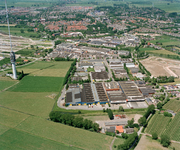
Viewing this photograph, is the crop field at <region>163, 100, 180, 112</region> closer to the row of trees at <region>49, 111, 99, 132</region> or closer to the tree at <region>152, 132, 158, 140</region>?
the tree at <region>152, 132, 158, 140</region>

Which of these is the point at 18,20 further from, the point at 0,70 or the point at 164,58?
the point at 164,58

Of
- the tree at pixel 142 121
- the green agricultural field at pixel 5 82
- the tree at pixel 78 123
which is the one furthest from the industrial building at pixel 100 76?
the green agricultural field at pixel 5 82

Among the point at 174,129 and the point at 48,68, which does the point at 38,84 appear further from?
the point at 174,129

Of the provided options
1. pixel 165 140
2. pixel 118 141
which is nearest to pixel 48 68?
pixel 118 141

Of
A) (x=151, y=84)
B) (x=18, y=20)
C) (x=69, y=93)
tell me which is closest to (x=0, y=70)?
(x=69, y=93)

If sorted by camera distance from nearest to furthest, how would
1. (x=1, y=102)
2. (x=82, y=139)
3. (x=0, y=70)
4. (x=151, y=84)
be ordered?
(x=82, y=139) < (x=1, y=102) < (x=151, y=84) < (x=0, y=70)

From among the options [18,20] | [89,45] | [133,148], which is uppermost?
[18,20]
